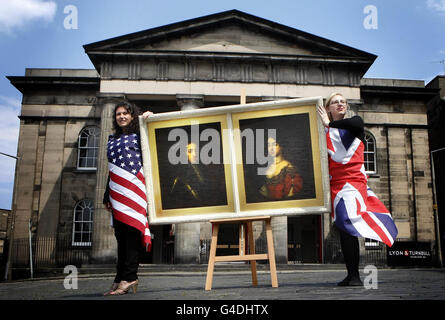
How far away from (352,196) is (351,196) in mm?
12

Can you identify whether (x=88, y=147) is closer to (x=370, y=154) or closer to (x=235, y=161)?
(x=370, y=154)

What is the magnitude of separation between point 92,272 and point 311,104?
15.7 meters

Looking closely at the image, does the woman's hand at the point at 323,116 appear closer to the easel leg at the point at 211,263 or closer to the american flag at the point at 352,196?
the american flag at the point at 352,196

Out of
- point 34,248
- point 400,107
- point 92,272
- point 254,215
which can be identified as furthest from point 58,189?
point 254,215

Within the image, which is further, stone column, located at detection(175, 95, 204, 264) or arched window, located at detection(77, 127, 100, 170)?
arched window, located at detection(77, 127, 100, 170)

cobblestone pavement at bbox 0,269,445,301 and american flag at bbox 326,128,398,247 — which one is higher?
american flag at bbox 326,128,398,247

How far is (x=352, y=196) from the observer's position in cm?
530

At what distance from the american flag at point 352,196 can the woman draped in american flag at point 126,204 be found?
231 centimetres

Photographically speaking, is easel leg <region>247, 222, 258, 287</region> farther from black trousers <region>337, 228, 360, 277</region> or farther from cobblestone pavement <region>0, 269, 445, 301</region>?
black trousers <region>337, 228, 360, 277</region>

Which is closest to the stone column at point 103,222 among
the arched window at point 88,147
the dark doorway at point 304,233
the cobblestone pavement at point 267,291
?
the arched window at point 88,147

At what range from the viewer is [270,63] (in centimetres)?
2462

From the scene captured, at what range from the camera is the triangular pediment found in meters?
24.8

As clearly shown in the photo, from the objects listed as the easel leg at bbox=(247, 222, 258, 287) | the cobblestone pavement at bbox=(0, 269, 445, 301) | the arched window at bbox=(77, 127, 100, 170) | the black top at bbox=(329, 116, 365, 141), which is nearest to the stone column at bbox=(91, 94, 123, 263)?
the arched window at bbox=(77, 127, 100, 170)

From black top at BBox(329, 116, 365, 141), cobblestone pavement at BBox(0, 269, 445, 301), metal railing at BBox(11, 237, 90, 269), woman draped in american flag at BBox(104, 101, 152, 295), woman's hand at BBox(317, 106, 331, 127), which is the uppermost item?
woman's hand at BBox(317, 106, 331, 127)
